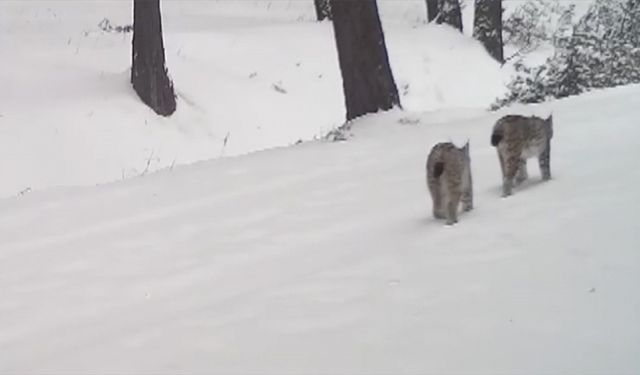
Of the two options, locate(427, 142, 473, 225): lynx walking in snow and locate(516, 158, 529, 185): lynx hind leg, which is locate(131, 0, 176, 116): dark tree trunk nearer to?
locate(516, 158, 529, 185): lynx hind leg

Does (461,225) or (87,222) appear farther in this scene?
(87,222)

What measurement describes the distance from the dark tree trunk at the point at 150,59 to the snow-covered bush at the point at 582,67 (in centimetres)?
459

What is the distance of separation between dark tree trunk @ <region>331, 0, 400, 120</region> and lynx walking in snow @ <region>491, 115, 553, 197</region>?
4260mm

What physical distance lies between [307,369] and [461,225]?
2.18m

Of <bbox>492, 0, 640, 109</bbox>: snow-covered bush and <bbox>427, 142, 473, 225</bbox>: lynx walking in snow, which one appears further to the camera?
<bbox>492, 0, 640, 109</bbox>: snow-covered bush

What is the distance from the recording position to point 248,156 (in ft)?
31.7

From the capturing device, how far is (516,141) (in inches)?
256

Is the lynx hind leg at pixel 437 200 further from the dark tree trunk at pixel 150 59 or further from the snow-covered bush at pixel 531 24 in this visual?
the snow-covered bush at pixel 531 24

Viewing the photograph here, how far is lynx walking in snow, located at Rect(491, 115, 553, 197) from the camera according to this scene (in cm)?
648

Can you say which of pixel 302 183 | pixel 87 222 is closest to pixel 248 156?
pixel 302 183

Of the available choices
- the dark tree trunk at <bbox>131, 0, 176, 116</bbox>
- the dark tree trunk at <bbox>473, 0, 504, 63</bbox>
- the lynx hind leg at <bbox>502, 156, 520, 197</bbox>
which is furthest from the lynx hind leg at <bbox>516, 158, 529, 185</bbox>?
the dark tree trunk at <bbox>473, 0, 504, 63</bbox>

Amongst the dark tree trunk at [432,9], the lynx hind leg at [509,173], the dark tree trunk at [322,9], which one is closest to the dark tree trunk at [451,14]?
the dark tree trunk at [432,9]

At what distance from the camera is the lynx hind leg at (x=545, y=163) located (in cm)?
677

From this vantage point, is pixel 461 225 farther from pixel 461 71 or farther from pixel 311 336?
pixel 461 71
